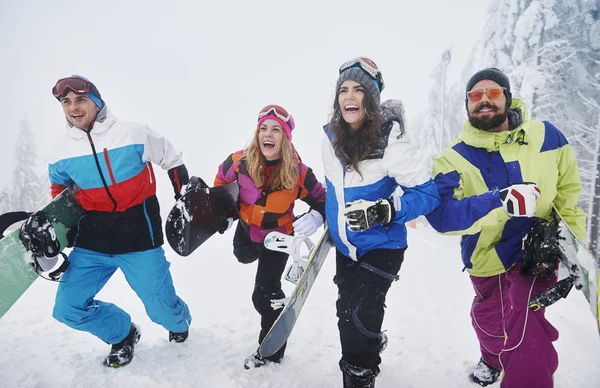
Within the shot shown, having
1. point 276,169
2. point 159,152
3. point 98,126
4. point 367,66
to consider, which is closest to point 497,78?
point 367,66

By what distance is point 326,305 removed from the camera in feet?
17.0

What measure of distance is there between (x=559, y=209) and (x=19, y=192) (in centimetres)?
3121

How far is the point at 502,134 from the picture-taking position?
2.77m

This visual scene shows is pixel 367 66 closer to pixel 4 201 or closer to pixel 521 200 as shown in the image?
pixel 521 200

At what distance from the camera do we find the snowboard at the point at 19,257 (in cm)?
315

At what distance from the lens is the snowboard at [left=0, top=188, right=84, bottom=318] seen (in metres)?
3.15

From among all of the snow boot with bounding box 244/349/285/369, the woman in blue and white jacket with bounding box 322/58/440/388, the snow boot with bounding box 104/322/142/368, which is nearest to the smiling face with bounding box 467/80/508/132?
the woman in blue and white jacket with bounding box 322/58/440/388

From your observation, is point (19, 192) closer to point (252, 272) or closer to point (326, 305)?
point (252, 272)

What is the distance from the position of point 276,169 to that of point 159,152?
1407 mm

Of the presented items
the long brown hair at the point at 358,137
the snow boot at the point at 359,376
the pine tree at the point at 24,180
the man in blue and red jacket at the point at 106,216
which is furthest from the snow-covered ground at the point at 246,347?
the pine tree at the point at 24,180

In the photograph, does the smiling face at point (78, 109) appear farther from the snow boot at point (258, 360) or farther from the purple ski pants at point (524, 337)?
the purple ski pants at point (524, 337)

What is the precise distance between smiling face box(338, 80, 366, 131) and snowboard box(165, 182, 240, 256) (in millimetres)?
Result: 1595

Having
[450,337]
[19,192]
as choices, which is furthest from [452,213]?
[19,192]

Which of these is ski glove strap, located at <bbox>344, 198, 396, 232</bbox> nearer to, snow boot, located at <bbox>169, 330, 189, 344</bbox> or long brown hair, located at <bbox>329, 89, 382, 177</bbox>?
long brown hair, located at <bbox>329, 89, 382, 177</bbox>
